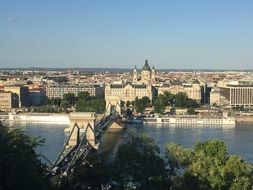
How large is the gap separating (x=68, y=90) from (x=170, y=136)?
25036mm

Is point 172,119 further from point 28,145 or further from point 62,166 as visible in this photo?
point 28,145

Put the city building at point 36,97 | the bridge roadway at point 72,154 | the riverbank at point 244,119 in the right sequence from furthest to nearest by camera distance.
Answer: the city building at point 36,97
the riverbank at point 244,119
the bridge roadway at point 72,154

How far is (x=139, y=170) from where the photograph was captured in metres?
8.70

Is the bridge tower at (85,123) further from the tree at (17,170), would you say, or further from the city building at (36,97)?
the city building at (36,97)

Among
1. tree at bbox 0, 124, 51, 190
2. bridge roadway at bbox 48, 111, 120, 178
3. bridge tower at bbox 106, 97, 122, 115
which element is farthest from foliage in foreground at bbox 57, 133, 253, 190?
bridge tower at bbox 106, 97, 122, 115

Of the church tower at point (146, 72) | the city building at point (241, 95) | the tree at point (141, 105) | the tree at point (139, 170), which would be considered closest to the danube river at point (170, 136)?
the tree at point (141, 105)

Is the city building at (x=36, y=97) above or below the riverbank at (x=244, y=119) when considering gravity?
above

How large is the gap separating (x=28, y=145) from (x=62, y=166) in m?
4.21

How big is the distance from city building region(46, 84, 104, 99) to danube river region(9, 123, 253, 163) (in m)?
17.3

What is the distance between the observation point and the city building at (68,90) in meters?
47.5

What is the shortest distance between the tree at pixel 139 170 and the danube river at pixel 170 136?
7.26m

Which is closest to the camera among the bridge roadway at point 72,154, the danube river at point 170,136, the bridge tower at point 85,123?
the bridge roadway at point 72,154

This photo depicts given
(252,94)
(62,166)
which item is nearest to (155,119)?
(252,94)

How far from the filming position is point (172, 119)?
3167 cm
